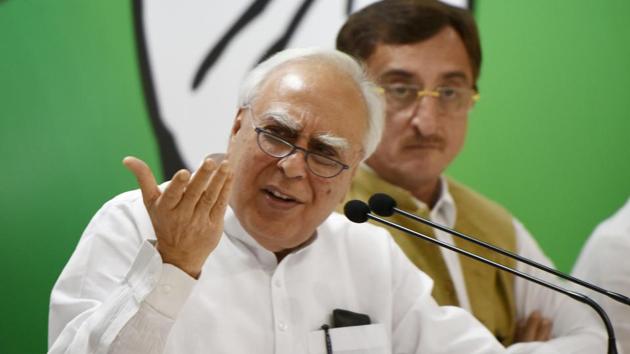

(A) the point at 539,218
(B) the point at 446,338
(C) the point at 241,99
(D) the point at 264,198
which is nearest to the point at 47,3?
(C) the point at 241,99

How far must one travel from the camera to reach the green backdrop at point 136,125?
113 inches

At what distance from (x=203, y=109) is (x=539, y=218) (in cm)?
129

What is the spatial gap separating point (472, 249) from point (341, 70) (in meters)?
0.98

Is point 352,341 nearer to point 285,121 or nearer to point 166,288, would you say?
point 285,121

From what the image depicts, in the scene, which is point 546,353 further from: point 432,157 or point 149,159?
point 149,159

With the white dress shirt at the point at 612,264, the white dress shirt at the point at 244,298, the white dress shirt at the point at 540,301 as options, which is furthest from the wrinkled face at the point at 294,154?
the white dress shirt at the point at 612,264

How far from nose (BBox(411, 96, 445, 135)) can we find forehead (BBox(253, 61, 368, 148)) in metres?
0.67

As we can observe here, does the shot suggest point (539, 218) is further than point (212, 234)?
Yes

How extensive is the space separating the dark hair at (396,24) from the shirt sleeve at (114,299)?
1306 millimetres

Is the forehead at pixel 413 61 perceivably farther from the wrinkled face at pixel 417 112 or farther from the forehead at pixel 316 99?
the forehead at pixel 316 99

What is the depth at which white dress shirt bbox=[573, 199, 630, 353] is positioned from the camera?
10.4 ft

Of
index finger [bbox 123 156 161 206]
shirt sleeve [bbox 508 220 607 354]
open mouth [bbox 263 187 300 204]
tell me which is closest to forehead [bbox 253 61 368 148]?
open mouth [bbox 263 187 300 204]

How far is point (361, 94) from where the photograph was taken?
2486 millimetres

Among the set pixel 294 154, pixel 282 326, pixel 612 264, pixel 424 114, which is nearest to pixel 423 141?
pixel 424 114
